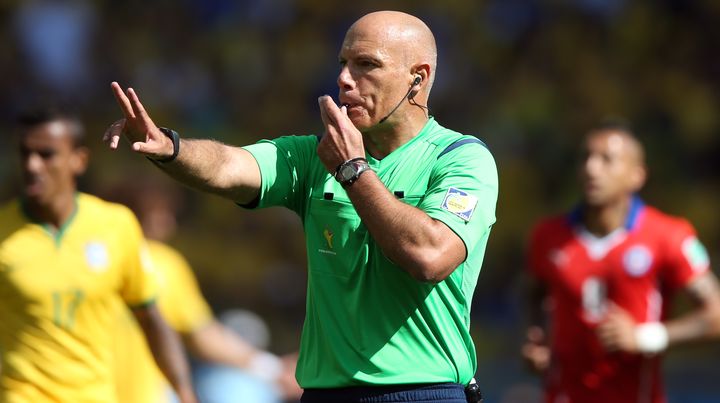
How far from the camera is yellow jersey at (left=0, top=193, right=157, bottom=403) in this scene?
6203mm

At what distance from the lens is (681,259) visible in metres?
8.00

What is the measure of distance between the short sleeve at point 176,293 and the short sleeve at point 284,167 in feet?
12.3

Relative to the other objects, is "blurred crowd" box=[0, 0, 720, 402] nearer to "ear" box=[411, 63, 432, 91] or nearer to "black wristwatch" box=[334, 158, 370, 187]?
"ear" box=[411, 63, 432, 91]

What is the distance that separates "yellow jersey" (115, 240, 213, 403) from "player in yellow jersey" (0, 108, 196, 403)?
0.45m

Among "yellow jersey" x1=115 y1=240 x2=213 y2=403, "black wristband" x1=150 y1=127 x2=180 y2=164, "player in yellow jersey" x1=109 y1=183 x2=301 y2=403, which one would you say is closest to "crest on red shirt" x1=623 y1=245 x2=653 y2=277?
"player in yellow jersey" x1=109 y1=183 x2=301 y2=403

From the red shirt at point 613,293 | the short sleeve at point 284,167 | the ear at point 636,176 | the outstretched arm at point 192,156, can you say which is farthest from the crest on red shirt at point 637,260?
the outstretched arm at point 192,156

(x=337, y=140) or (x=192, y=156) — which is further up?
(x=337, y=140)

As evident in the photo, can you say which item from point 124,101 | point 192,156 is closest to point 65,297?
point 192,156

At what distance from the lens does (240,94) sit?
1500 centimetres

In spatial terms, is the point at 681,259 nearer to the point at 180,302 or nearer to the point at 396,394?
the point at 180,302

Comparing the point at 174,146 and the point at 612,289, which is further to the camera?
Result: the point at 612,289

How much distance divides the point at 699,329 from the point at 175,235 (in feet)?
24.7

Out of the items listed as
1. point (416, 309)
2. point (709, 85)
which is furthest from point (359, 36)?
point (709, 85)

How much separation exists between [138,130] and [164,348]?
2490 millimetres
